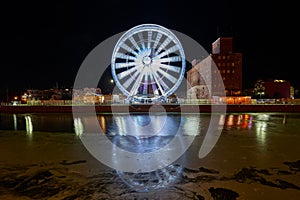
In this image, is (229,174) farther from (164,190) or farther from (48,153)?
(48,153)

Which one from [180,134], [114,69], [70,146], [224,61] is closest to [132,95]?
[114,69]

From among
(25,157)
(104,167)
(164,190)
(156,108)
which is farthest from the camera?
(156,108)

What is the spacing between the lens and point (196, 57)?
9269cm

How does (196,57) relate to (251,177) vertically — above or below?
above

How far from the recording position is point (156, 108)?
26.0m

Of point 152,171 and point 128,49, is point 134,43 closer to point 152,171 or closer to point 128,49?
point 128,49

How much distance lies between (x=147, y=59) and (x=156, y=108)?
7.18m

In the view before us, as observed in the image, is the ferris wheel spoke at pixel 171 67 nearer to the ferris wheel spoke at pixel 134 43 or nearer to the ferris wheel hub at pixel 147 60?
the ferris wheel hub at pixel 147 60

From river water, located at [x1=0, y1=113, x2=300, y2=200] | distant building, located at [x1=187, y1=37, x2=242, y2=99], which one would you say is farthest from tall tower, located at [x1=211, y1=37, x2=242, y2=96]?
river water, located at [x1=0, y1=113, x2=300, y2=200]

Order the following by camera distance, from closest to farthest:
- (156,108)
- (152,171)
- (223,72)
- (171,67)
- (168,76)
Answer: (152,171) < (156,108) < (168,76) < (171,67) < (223,72)

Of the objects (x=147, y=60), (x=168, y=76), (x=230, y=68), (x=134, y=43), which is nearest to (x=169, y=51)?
(x=147, y=60)

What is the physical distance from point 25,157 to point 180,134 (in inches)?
256

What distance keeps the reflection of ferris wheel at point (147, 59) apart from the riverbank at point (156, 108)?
326 centimetres

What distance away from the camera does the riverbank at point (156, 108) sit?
79.9ft
